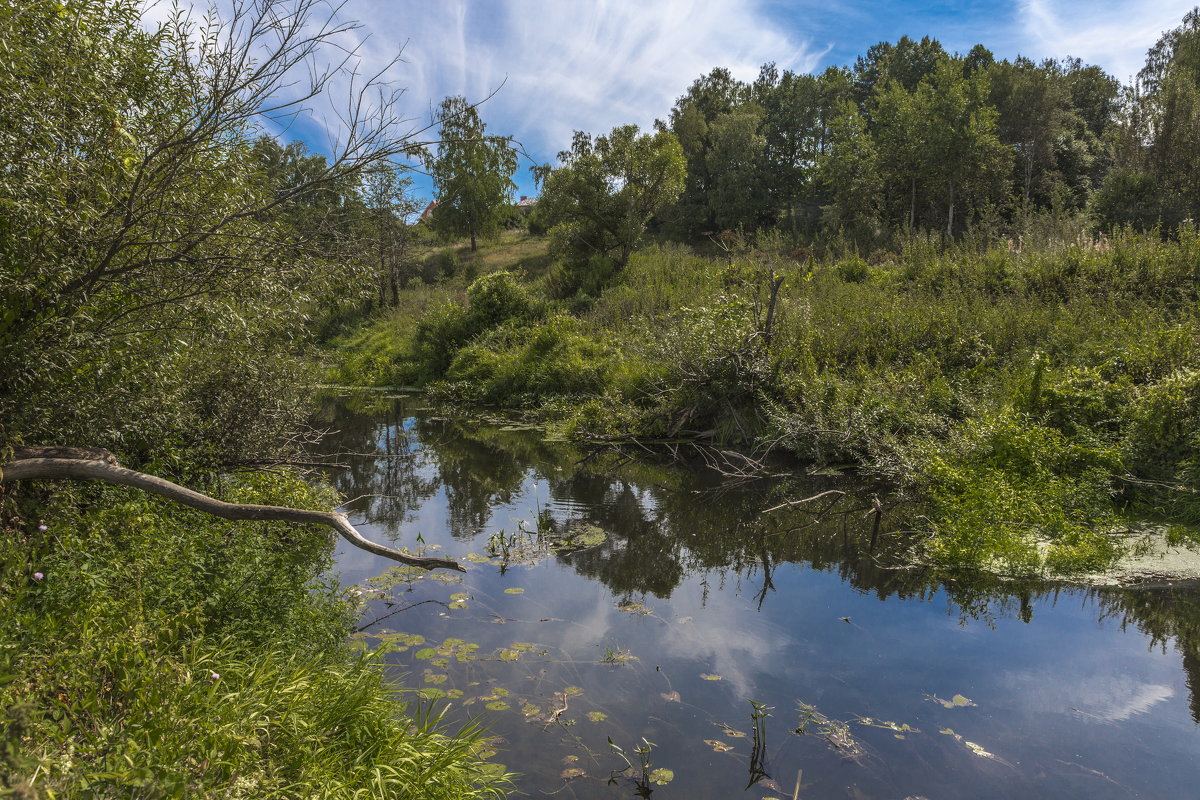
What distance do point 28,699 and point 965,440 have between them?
375 inches

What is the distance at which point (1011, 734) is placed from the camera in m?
4.64

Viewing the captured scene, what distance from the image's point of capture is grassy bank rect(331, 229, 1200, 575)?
788 cm

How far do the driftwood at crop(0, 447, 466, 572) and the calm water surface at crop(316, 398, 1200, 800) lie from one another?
5.61 ft

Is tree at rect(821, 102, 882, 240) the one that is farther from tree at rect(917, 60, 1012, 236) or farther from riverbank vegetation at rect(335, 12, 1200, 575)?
tree at rect(917, 60, 1012, 236)

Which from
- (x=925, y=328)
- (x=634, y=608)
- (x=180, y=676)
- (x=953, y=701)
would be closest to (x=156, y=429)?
(x=180, y=676)

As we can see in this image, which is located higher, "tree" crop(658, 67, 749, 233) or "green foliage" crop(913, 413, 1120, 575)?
"tree" crop(658, 67, 749, 233)

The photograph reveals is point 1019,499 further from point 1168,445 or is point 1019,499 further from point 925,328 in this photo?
point 925,328

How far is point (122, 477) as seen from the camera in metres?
4.52

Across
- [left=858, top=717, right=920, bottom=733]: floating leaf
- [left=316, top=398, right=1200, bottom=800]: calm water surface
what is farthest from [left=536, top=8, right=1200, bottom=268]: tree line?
[left=858, top=717, right=920, bottom=733]: floating leaf

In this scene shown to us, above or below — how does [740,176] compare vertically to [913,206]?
above

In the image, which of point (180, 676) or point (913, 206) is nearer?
point (180, 676)

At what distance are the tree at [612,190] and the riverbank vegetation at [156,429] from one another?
22794 millimetres

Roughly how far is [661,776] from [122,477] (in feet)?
12.8

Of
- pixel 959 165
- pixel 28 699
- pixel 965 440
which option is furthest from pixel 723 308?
pixel 959 165
